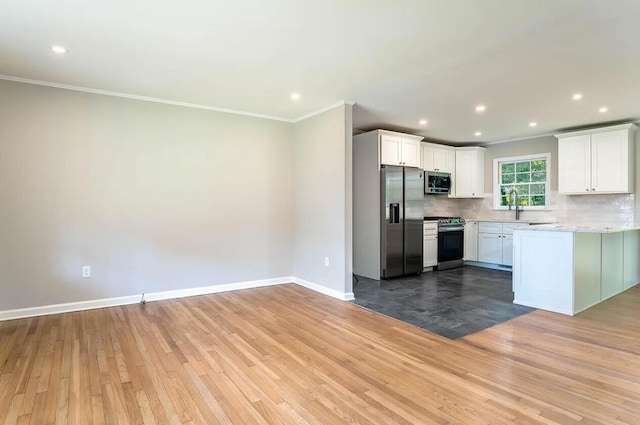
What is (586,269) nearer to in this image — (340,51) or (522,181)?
(522,181)

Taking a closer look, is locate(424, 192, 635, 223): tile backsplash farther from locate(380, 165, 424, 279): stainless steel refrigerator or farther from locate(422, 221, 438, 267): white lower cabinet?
locate(380, 165, 424, 279): stainless steel refrigerator

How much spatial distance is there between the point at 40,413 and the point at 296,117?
4.23 meters

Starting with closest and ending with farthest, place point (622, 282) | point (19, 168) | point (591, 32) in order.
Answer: point (591, 32) → point (19, 168) → point (622, 282)

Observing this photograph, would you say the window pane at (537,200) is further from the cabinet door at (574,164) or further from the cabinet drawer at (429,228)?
the cabinet drawer at (429,228)

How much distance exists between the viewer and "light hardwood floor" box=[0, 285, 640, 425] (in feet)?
6.50

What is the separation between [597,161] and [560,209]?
3.46 ft

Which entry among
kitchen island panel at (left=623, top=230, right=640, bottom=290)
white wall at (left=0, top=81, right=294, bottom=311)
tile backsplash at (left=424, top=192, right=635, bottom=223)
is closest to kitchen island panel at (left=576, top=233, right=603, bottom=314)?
kitchen island panel at (left=623, top=230, right=640, bottom=290)

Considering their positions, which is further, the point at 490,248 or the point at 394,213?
the point at 490,248

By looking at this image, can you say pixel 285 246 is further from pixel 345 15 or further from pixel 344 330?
pixel 345 15

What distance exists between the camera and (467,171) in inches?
280

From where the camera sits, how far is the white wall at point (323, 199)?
14.5 feet

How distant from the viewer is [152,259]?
4320 mm

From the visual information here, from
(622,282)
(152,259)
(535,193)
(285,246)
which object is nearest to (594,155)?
(535,193)

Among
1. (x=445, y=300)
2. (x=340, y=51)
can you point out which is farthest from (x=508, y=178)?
(x=340, y=51)
